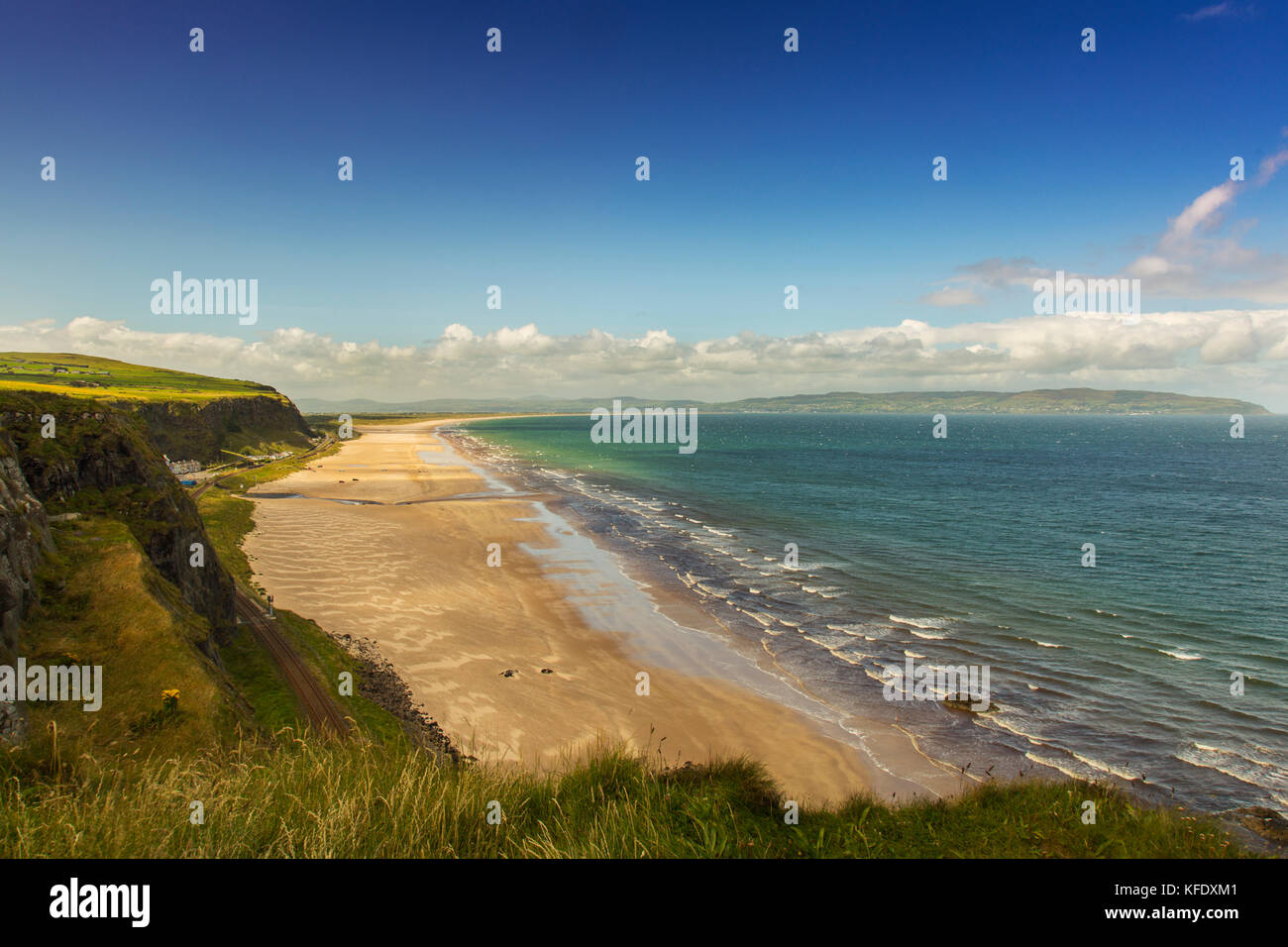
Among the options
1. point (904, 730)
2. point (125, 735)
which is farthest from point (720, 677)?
point (125, 735)

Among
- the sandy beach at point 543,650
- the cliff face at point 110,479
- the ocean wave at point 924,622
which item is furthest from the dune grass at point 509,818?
the ocean wave at point 924,622

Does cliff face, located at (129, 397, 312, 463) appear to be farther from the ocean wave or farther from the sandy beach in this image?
the ocean wave

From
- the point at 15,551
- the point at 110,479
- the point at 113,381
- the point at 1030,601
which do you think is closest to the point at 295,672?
the point at 110,479

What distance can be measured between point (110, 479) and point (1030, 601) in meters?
39.9

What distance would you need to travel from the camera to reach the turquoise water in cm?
1842

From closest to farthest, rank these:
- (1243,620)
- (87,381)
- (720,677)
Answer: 1. (720,677)
2. (1243,620)
3. (87,381)

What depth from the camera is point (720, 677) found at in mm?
23141

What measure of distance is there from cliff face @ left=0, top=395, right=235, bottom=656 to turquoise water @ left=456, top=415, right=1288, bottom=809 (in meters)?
21.1

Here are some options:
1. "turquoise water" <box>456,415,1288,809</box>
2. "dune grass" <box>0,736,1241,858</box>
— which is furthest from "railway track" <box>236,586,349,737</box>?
"turquoise water" <box>456,415,1288,809</box>

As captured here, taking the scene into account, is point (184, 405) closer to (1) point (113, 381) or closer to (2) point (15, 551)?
(1) point (113, 381)

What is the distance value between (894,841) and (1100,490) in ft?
267

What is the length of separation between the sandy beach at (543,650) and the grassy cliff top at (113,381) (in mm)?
31334

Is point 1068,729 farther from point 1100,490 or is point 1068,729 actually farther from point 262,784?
point 1100,490

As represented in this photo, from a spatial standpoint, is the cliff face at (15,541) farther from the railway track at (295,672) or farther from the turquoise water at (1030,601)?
the turquoise water at (1030,601)
